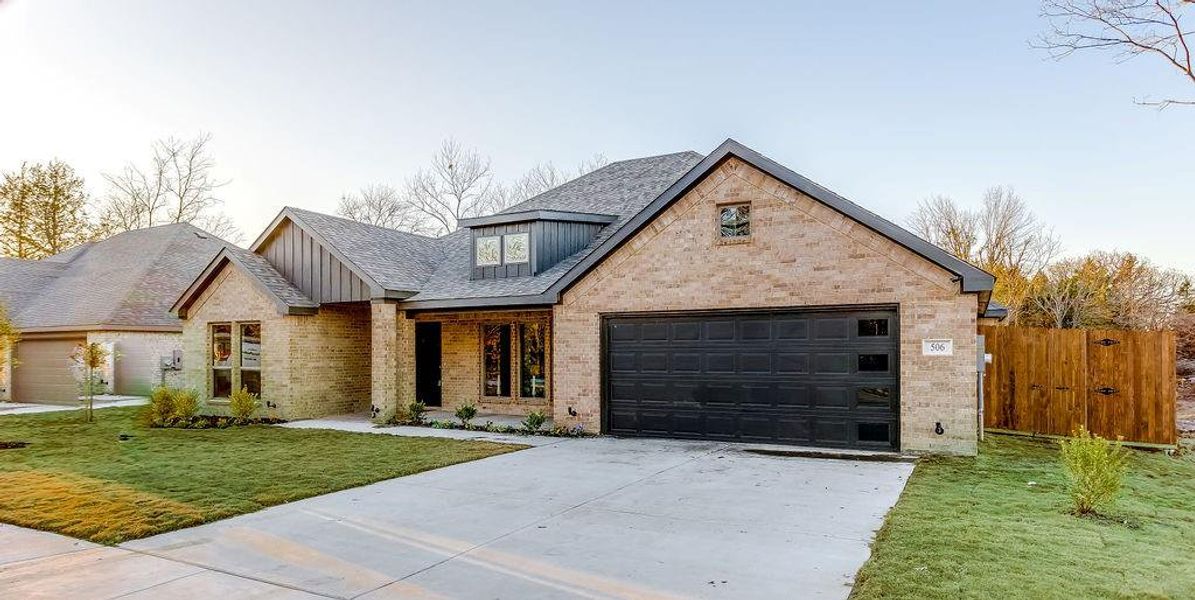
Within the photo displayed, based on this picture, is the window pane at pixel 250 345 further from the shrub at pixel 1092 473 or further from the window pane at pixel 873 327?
the shrub at pixel 1092 473

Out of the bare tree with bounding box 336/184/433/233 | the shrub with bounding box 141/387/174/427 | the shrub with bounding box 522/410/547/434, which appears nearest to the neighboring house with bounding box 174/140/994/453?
the shrub with bounding box 522/410/547/434

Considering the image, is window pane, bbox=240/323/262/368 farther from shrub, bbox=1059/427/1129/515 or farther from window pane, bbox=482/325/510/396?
shrub, bbox=1059/427/1129/515

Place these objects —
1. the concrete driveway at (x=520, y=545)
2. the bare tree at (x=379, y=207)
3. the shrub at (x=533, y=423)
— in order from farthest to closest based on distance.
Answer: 1. the bare tree at (x=379, y=207)
2. the shrub at (x=533, y=423)
3. the concrete driveway at (x=520, y=545)

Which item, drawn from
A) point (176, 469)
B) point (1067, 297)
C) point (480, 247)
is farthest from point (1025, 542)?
point (1067, 297)

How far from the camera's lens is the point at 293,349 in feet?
54.0

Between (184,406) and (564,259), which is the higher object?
(564,259)

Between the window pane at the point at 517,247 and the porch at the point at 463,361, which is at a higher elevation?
the window pane at the point at 517,247

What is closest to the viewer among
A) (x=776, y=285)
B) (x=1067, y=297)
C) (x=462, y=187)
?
(x=776, y=285)

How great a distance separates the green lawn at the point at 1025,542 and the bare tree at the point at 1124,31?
4.98 metres

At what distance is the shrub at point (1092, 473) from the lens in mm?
6781

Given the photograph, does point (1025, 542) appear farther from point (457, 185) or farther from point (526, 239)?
point (457, 185)

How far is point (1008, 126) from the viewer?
64.7ft

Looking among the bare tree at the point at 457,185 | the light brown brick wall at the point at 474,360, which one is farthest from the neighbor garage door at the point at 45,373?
the bare tree at the point at 457,185

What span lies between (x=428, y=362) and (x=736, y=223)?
931 cm
